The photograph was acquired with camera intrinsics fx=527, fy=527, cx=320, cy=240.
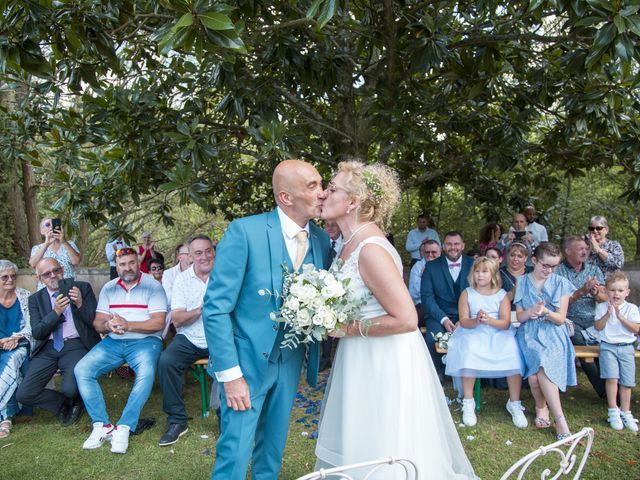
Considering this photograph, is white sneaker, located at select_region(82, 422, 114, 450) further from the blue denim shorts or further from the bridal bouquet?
the blue denim shorts

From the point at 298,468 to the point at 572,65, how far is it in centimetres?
342

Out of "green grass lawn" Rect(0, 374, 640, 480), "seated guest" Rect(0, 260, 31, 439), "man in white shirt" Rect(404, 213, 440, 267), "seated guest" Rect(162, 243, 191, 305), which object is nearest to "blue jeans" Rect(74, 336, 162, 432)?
"green grass lawn" Rect(0, 374, 640, 480)

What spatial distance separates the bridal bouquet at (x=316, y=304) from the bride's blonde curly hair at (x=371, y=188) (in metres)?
0.45

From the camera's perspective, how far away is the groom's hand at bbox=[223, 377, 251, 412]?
2684mm

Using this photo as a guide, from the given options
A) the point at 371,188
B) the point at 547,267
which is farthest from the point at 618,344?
the point at 371,188

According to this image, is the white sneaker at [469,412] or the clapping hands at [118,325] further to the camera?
the clapping hands at [118,325]

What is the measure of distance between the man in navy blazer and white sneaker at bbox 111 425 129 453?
3.18 metres

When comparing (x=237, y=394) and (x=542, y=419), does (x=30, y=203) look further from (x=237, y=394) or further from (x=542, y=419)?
(x=542, y=419)

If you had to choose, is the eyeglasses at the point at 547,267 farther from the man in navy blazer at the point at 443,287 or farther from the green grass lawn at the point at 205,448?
the green grass lawn at the point at 205,448

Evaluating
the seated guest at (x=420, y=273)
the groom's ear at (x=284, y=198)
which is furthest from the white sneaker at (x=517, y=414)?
the groom's ear at (x=284, y=198)

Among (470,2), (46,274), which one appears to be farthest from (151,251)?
(470,2)

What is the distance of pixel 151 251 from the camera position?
26.8ft

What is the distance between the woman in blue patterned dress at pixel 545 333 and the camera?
4637 mm

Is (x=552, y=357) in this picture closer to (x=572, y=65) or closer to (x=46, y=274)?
(x=572, y=65)
